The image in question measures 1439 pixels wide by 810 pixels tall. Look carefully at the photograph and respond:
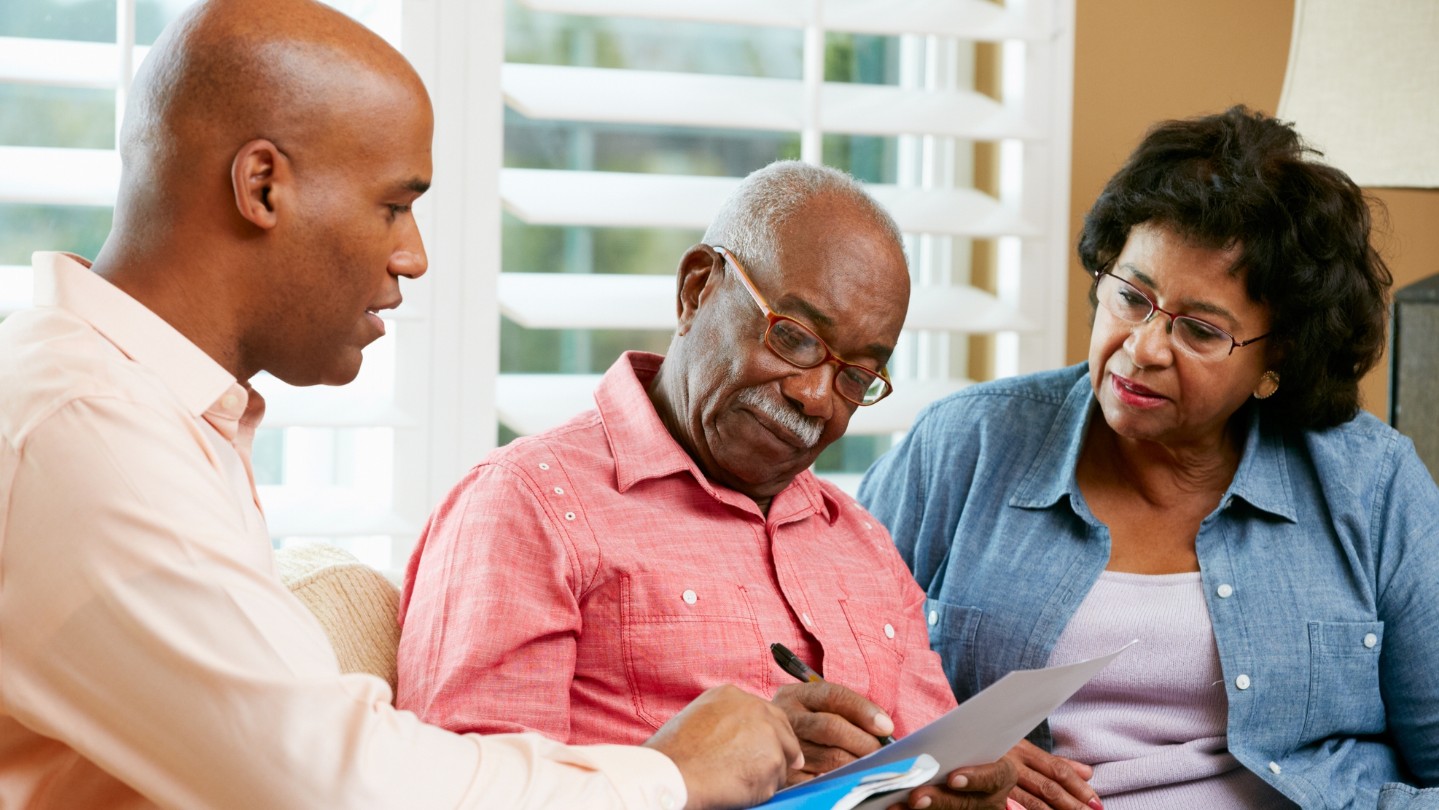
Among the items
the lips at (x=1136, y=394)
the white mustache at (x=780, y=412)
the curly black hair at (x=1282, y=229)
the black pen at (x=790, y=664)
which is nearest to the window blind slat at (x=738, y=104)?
the curly black hair at (x=1282, y=229)

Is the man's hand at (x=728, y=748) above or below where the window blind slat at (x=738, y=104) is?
below

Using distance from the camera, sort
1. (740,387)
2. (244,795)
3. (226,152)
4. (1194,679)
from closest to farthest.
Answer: (244,795) → (226,152) → (740,387) → (1194,679)

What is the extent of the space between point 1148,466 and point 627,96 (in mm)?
942

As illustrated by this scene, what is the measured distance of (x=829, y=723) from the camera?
1347 millimetres

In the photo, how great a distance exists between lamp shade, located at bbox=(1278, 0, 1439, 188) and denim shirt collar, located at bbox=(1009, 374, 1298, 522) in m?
0.38

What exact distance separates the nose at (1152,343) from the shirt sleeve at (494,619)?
0.86 meters

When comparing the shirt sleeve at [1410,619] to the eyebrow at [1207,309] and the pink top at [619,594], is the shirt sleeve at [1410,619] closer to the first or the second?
the eyebrow at [1207,309]

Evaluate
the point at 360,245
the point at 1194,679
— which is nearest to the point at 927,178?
the point at 1194,679

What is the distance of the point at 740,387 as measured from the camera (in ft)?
5.22

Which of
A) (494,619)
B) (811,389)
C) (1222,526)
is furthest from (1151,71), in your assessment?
(494,619)

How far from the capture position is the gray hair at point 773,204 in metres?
1.61

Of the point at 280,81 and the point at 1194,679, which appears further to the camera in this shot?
the point at 1194,679

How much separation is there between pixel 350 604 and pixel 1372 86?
1.53 m

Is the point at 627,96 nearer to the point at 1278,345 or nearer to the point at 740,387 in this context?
the point at 740,387
